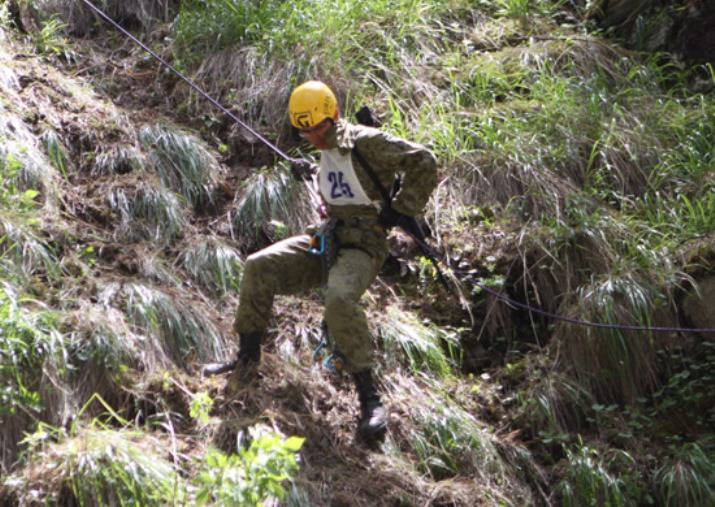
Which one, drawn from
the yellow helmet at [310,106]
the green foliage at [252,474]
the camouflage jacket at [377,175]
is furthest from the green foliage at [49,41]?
the green foliage at [252,474]

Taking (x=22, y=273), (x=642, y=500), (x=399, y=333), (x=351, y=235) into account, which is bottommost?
(x=642, y=500)

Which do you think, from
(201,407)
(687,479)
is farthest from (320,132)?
(687,479)

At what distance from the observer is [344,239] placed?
5000 millimetres

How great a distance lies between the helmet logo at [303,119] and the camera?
4809 mm

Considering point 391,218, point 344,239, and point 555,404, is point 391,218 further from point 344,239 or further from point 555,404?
point 555,404

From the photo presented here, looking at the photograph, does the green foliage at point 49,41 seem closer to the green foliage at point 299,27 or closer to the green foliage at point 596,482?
the green foliage at point 299,27

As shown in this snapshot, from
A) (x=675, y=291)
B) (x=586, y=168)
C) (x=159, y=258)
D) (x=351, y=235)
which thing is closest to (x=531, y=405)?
(x=675, y=291)

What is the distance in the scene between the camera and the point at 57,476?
4004mm

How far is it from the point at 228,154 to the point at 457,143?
6.50 feet

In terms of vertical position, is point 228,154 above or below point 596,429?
above

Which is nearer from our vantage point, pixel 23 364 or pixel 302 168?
pixel 23 364

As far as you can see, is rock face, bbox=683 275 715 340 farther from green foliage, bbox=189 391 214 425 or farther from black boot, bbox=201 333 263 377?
green foliage, bbox=189 391 214 425

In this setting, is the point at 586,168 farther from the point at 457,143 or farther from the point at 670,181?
the point at 457,143

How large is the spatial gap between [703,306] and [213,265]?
11.4ft
